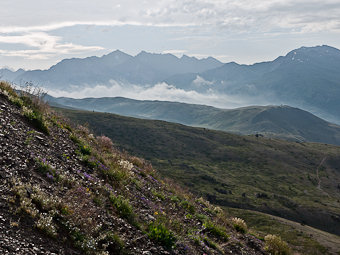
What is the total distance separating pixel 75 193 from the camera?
1062 cm

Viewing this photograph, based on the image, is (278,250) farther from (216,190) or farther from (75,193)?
(216,190)

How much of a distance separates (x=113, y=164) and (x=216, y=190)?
301 feet

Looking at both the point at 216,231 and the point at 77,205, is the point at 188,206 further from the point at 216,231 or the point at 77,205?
the point at 77,205

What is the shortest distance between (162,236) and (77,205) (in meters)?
3.32

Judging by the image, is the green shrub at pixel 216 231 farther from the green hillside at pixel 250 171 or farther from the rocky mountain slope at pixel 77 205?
the green hillside at pixel 250 171

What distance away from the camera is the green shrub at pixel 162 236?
1041 centimetres

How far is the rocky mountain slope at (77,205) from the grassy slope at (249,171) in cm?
5697

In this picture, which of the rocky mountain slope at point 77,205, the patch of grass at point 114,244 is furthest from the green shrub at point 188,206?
the patch of grass at point 114,244

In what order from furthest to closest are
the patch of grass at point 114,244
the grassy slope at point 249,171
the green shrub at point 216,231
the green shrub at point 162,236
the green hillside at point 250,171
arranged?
the grassy slope at point 249,171 → the green hillside at point 250,171 → the green shrub at point 216,231 → the green shrub at point 162,236 → the patch of grass at point 114,244

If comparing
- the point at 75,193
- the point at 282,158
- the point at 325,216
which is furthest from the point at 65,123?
the point at 282,158

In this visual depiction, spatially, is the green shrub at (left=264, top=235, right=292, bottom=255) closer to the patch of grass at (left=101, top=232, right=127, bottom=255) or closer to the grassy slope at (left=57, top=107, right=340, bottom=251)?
the patch of grass at (left=101, top=232, right=127, bottom=255)

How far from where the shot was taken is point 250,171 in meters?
148

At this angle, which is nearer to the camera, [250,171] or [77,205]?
[77,205]

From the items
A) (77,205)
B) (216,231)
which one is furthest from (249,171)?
(77,205)
